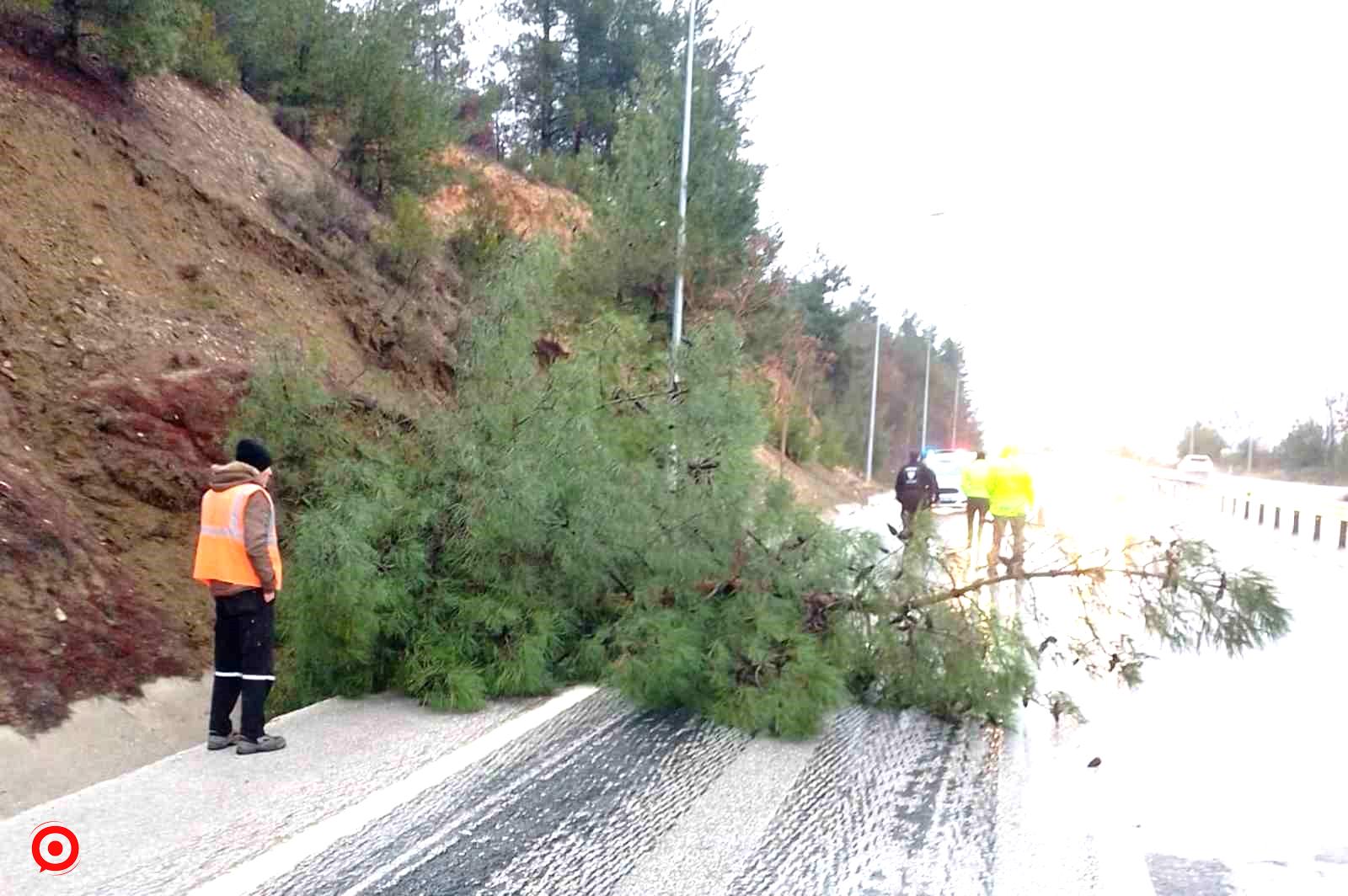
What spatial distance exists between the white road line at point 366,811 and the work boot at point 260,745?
90 cm

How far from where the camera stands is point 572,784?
6.26 metres

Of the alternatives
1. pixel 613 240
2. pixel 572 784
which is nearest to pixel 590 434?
pixel 572 784

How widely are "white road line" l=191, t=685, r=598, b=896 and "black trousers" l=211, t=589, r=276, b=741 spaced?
1132 millimetres

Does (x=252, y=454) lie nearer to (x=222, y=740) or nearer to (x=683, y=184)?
(x=222, y=740)

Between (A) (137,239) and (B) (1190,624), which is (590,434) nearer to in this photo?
(B) (1190,624)

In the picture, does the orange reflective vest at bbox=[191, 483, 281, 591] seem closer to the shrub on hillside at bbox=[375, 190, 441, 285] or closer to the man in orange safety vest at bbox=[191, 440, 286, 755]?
the man in orange safety vest at bbox=[191, 440, 286, 755]

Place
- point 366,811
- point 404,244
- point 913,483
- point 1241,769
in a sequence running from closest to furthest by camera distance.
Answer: point 366,811, point 1241,769, point 404,244, point 913,483

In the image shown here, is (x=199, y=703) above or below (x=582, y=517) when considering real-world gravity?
below

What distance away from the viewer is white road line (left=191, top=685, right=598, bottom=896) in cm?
479

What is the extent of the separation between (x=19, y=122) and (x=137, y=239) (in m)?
1.77

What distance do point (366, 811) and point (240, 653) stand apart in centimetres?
161

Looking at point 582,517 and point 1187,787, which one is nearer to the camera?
point 1187,787

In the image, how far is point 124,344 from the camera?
38.8 ft

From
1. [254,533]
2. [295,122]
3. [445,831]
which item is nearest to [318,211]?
[295,122]
